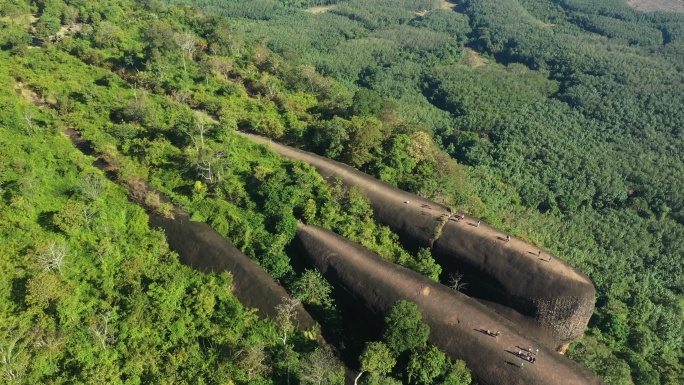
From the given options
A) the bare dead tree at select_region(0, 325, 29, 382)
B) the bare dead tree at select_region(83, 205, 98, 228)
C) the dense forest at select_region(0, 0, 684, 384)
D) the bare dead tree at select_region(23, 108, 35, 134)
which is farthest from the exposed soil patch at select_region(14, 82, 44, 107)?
the bare dead tree at select_region(0, 325, 29, 382)

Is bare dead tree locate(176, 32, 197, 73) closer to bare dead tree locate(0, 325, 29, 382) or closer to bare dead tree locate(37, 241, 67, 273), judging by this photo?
bare dead tree locate(37, 241, 67, 273)

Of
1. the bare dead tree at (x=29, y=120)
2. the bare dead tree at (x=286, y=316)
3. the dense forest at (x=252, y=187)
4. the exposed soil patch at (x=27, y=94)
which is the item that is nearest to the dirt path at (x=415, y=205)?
the dense forest at (x=252, y=187)

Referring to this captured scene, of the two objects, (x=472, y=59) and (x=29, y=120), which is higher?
(x=29, y=120)

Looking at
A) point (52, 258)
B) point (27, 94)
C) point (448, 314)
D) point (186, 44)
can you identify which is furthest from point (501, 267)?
point (27, 94)

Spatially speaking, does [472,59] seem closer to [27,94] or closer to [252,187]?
[252,187]

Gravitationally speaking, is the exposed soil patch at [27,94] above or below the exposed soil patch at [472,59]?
above

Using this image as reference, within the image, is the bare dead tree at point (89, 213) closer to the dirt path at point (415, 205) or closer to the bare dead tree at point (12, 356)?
the bare dead tree at point (12, 356)

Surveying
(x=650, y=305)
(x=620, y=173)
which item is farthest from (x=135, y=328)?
(x=620, y=173)
